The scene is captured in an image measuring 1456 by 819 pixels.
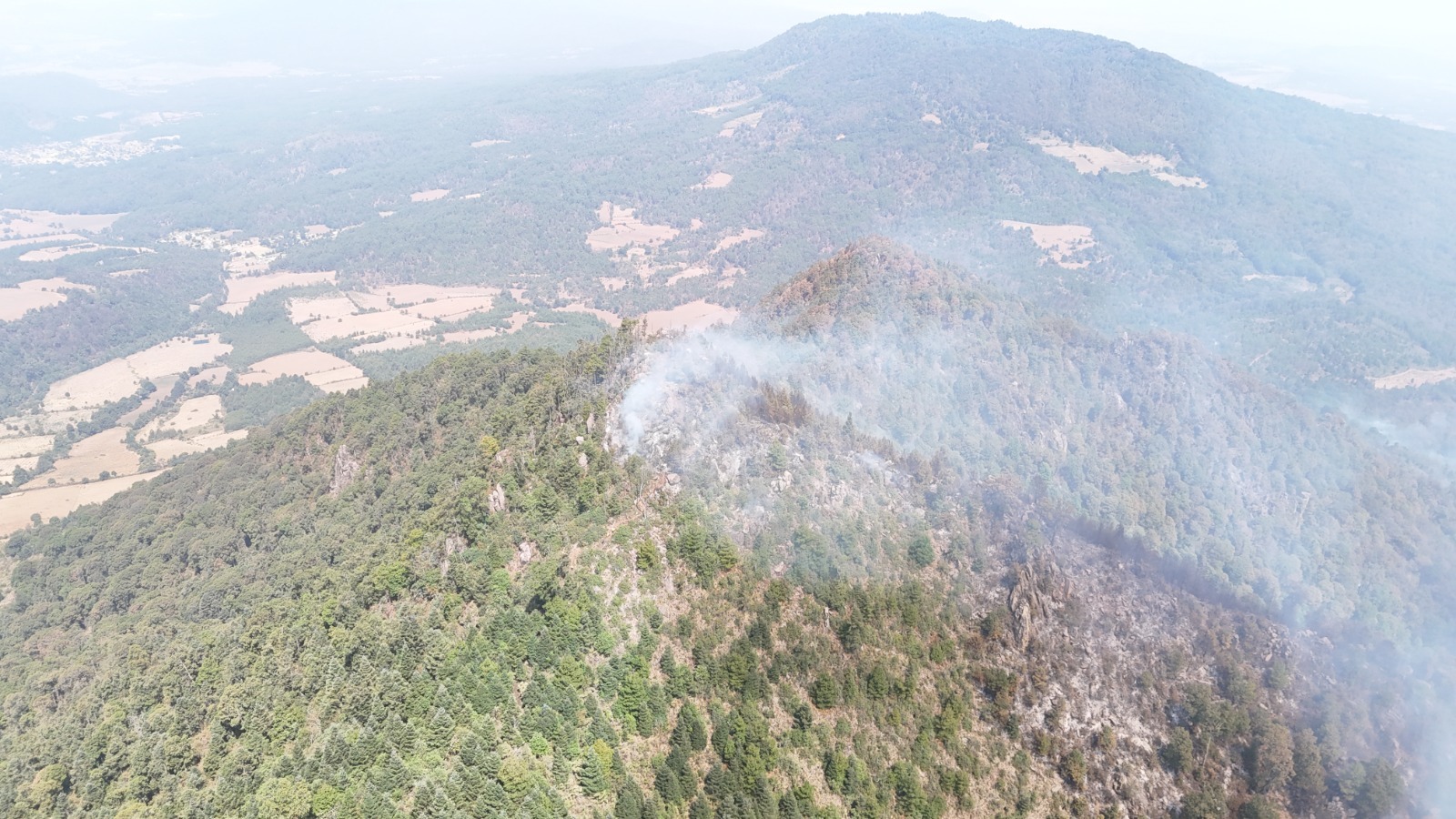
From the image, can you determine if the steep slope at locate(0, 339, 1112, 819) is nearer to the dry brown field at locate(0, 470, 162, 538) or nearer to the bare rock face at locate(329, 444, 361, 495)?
the bare rock face at locate(329, 444, 361, 495)

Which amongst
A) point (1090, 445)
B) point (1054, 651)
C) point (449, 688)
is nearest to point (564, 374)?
point (449, 688)

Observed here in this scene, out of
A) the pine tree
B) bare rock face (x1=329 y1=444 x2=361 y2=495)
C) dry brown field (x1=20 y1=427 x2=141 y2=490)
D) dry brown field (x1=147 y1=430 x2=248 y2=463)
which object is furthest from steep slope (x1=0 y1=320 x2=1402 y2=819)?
dry brown field (x1=147 y1=430 x2=248 y2=463)

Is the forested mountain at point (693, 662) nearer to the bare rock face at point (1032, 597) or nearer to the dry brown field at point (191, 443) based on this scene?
the bare rock face at point (1032, 597)

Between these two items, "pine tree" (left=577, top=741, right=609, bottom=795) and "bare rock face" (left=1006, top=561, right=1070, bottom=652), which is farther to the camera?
"bare rock face" (left=1006, top=561, right=1070, bottom=652)

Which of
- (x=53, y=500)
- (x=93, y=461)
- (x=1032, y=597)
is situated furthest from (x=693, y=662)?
(x=93, y=461)

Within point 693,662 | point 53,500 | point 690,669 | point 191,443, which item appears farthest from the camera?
point 191,443

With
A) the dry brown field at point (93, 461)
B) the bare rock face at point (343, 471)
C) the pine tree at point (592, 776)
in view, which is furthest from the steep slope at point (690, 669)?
the dry brown field at point (93, 461)

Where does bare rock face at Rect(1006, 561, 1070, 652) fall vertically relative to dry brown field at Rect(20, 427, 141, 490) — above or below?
above

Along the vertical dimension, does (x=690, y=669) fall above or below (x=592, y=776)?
above

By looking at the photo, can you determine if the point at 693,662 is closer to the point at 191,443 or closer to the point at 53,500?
the point at 53,500
